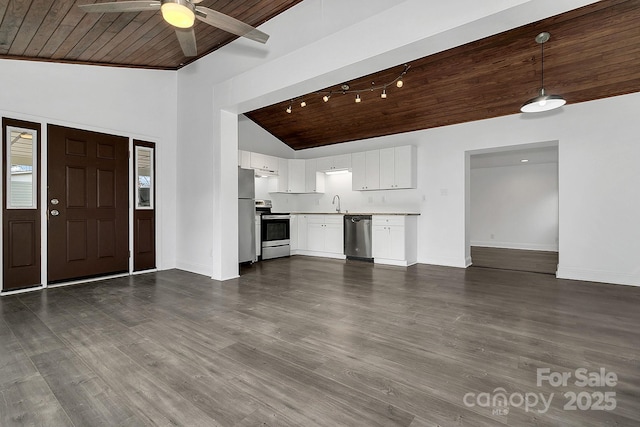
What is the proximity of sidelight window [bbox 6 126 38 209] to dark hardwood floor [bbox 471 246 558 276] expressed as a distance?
22.7 ft

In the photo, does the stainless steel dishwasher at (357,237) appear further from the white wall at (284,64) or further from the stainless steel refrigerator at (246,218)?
the stainless steel refrigerator at (246,218)

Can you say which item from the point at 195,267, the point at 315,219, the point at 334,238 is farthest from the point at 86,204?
the point at 334,238

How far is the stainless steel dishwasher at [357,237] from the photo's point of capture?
597 centimetres

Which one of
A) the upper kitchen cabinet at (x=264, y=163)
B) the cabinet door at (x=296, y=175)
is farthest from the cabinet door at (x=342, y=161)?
the upper kitchen cabinet at (x=264, y=163)

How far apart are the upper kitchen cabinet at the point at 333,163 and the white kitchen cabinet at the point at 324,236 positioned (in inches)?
44.9

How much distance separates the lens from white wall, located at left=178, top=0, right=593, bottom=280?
2480mm

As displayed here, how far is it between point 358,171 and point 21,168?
17.5ft

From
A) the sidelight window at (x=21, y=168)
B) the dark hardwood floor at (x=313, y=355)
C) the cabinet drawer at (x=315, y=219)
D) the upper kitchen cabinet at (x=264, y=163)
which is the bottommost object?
the dark hardwood floor at (x=313, y=355)

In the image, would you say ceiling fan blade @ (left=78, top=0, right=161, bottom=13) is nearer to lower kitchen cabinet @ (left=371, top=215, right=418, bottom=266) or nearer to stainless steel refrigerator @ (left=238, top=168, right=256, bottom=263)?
stainless steel refrigerator @ (left=238, top=168, right=256, bottom=263)

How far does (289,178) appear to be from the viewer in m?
7.22

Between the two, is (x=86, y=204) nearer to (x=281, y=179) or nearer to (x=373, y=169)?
(x=281, y=179)

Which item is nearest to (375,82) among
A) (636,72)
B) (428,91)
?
(428,91)

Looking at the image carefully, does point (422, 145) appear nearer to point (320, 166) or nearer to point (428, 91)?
point (428, 91)

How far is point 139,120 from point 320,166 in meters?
3.68
